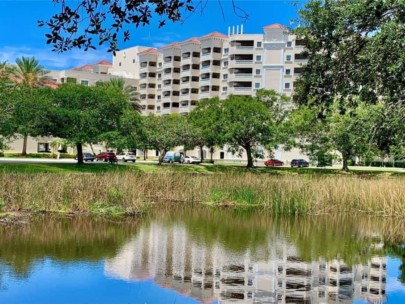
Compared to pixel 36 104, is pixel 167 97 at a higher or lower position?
higher

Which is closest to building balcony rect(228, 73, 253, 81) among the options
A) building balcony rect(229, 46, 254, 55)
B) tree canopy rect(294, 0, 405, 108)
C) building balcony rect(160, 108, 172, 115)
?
building balcony rect(229, 46, 254, 55)

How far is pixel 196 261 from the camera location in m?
11.9

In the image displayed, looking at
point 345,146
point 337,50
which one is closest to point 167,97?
point 345,146

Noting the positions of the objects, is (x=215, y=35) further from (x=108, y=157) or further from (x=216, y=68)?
(x=108, y=157)

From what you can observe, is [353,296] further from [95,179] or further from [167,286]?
[95,179]

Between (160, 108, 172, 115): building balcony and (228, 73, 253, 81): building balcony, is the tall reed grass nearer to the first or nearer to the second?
(228, 73, 253, 81): building balcony

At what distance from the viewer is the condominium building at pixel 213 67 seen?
3196 inches

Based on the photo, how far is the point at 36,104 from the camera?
34781 millimetres

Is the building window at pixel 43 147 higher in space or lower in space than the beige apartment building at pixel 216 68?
lower

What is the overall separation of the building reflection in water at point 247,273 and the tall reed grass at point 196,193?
5.21m

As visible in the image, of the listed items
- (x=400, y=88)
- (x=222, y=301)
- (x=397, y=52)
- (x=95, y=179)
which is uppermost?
(x=397, y=52)

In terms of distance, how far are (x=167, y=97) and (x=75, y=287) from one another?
88.0 meters

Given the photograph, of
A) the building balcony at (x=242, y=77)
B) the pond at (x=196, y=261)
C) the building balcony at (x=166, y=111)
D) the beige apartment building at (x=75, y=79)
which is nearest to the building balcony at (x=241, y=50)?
the building balcony at (x=242, y=77)

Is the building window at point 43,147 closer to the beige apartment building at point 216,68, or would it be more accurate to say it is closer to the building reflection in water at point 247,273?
the beige apartment building at point 216,68
